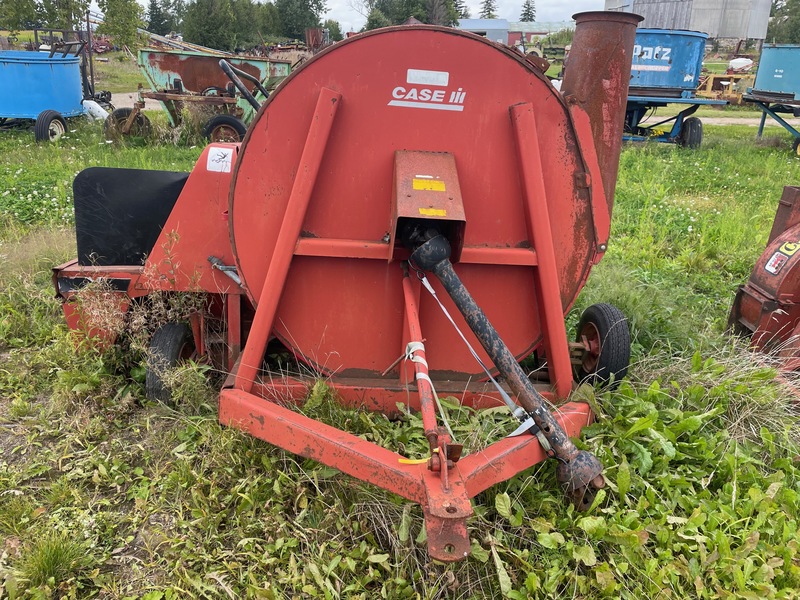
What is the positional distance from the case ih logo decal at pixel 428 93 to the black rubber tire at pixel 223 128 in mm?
7866

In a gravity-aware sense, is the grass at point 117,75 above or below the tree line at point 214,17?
below

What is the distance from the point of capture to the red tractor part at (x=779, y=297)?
10.1 ft

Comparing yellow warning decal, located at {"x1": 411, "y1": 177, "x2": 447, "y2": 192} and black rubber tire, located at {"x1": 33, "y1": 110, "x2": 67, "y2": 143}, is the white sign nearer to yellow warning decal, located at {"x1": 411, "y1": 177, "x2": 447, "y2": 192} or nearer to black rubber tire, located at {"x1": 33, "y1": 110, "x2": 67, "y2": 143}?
yellow warning decal, located at {"x1": 411, "y1": 177, "x2": 447, "y2": 192}

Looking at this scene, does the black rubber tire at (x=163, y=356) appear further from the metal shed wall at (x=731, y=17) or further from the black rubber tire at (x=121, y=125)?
the metal shed wall at (x=731, y=17)

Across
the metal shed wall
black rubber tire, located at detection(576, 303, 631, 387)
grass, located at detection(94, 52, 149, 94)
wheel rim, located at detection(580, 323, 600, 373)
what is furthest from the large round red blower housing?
the metal shed wall

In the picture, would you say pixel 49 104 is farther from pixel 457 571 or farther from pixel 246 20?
pixel 246 20

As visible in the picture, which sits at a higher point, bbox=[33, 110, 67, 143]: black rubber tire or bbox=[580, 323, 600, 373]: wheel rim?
bbox=[33, 110, 67, 143]: black rubber tire

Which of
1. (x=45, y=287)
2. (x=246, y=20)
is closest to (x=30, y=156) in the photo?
(x=45, y=287)

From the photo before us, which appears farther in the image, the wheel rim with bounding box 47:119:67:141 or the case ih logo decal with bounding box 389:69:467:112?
the wheel rim with bounding box 47:119:67:141

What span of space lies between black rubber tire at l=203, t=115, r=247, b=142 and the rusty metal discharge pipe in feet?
26.9

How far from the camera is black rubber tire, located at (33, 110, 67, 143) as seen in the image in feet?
33.1

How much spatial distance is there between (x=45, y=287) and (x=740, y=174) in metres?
9.23

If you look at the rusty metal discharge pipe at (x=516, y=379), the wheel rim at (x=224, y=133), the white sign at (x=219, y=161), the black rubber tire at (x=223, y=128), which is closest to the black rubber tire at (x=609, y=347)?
the rusty metal discharge pipe at (x=516, y=379)

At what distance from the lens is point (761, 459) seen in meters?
2.62
